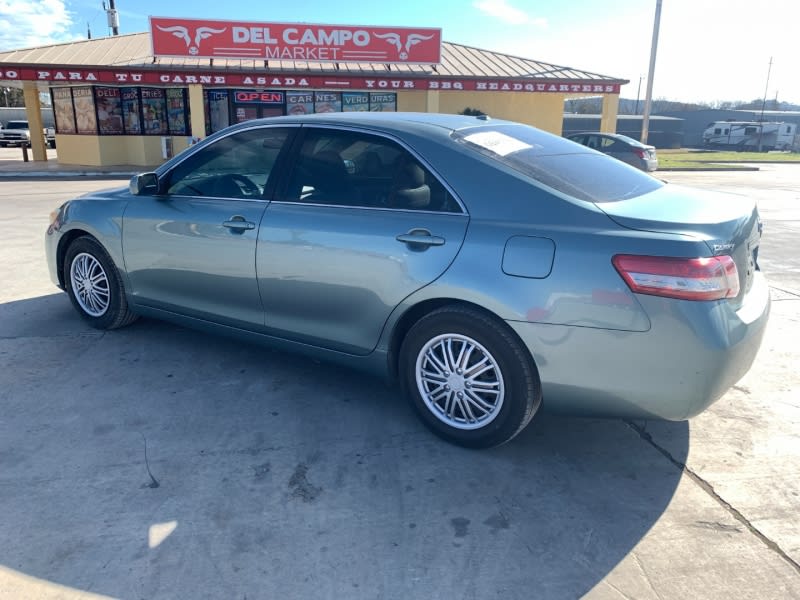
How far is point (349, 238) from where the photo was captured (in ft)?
11.5

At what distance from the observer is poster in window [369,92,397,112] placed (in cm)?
2436

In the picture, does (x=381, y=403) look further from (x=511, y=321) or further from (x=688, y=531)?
(x=688, y=531)

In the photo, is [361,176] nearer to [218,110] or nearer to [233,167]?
[233,167]

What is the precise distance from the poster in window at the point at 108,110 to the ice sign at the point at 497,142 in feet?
73.8

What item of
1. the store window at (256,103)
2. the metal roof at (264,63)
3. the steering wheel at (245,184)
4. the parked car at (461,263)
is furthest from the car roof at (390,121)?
the store window at (256,103)

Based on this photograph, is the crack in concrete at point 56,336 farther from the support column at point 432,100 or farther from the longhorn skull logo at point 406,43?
the longhorn skull logo at point 406,43

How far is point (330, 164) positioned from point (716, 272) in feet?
7.06

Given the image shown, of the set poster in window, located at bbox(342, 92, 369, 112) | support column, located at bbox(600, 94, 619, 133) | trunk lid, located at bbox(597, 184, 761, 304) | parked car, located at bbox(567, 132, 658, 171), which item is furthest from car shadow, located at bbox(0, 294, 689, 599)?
support column, located at bbox(600, 94, 619, 133)

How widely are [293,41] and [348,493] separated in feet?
74.5

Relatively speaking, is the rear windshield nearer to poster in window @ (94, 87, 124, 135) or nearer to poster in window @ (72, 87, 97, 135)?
poster in window @ (94, 87, 124, 135)

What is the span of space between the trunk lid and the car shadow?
3.58ft

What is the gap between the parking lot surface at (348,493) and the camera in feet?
7.95

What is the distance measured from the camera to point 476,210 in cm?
317

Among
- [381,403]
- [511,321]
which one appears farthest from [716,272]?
[381,403]
